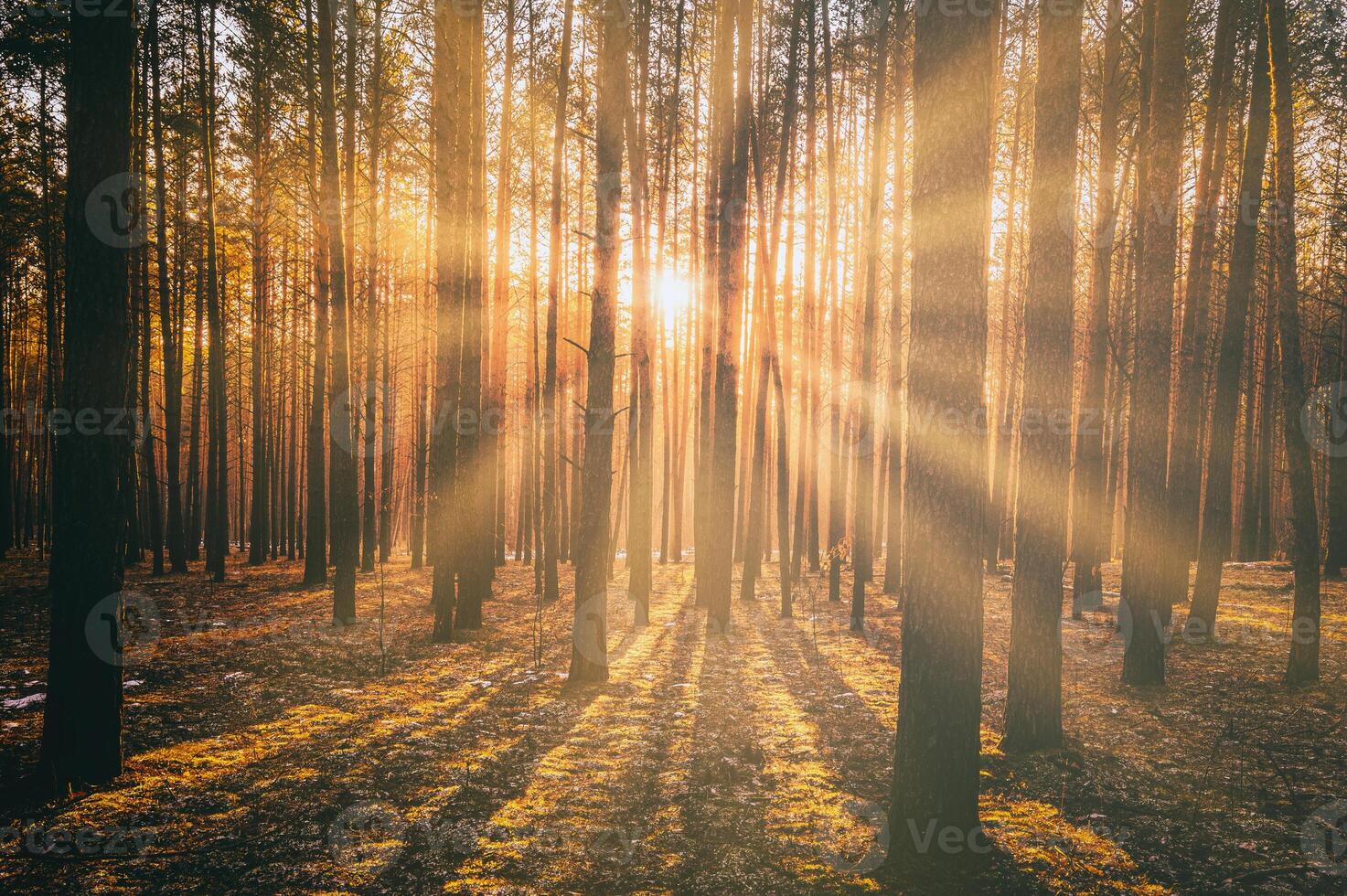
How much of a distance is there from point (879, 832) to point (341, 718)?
16.5 ft

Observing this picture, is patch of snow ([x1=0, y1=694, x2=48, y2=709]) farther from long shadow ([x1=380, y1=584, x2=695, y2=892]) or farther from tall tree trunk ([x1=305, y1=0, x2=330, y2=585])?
tall tree trunk ([x1=305, y1=0, x2=330, y2=585])

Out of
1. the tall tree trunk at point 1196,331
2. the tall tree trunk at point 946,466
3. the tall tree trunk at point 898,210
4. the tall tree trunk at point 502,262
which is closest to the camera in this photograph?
the tall tree trunk at point 946,466

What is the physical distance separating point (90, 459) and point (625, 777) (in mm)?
4614

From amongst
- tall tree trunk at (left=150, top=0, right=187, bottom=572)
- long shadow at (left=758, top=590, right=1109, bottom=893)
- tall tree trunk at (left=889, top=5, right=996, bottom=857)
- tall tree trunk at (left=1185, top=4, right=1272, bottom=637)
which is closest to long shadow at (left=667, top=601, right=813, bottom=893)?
long shadow at (left=758, top=590, right=1109, bottom=893)

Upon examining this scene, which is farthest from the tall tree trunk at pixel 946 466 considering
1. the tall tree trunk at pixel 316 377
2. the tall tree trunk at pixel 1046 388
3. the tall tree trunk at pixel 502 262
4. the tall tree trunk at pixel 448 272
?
the tall tree trunk at pixel 316 377

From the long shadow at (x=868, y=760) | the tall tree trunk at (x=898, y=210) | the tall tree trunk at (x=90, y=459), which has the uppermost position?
the tall tree trunk at (x=898, y=210)

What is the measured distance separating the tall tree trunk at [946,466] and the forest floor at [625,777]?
562mm

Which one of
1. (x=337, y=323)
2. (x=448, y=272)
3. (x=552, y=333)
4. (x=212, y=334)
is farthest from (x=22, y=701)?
(x=212, y=334)

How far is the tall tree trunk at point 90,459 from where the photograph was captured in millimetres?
4227

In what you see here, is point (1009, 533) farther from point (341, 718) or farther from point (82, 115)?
point (82, 115)

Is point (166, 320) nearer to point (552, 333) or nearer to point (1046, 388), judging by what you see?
point (552, 333)

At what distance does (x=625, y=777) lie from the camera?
196 inches

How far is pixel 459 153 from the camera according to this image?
30.6ft

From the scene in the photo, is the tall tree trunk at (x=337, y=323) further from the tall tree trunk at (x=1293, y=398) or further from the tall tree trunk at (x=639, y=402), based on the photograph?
the tall tree trunk at (x=1293, y=398)
